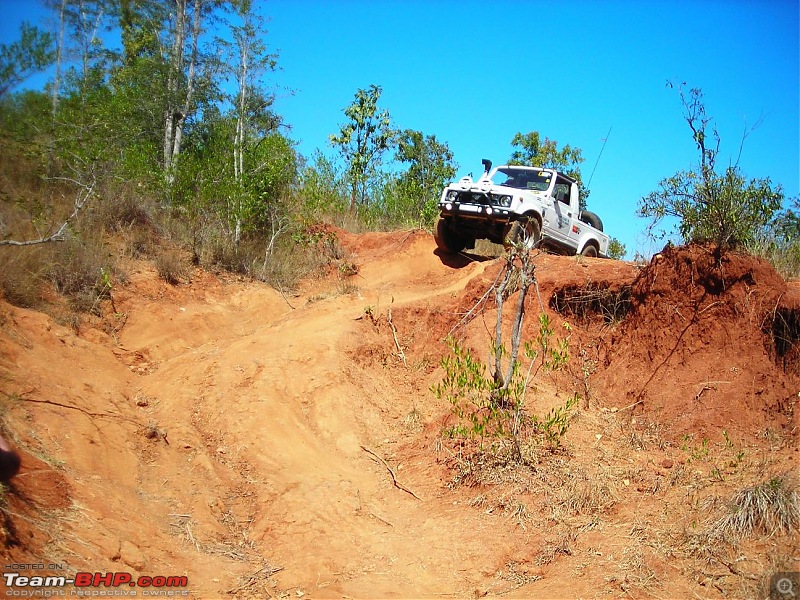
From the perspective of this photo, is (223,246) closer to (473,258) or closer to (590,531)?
(473,258)

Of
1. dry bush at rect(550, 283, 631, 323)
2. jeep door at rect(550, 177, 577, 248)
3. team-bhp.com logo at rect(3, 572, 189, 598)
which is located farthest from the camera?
jeep door at rect(550, 177, 577, 248)

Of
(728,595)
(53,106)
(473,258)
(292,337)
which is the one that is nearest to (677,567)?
(728,595)

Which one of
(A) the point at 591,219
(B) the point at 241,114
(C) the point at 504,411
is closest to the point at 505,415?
(C) the point at 504,411

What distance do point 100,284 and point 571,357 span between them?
731 centimetres

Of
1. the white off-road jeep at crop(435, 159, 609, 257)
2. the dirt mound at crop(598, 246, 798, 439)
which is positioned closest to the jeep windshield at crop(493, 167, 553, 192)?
the white off-road jeep at crop(435, 159, 609, 257)

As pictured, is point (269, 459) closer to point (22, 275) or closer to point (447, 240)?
point (22, 275)

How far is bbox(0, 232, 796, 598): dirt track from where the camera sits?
483cm

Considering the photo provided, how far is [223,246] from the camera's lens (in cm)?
1241

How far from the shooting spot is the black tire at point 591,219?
13477 millimetres

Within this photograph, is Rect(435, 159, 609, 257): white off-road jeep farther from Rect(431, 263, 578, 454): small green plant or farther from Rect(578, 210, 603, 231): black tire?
Rect(431, 263, 578, 454): small green plant

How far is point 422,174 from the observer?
19547 millimetres

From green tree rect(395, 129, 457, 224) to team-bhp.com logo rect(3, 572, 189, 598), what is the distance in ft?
41.7

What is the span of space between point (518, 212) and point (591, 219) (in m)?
3.22

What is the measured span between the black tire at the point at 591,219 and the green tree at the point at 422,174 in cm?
417
